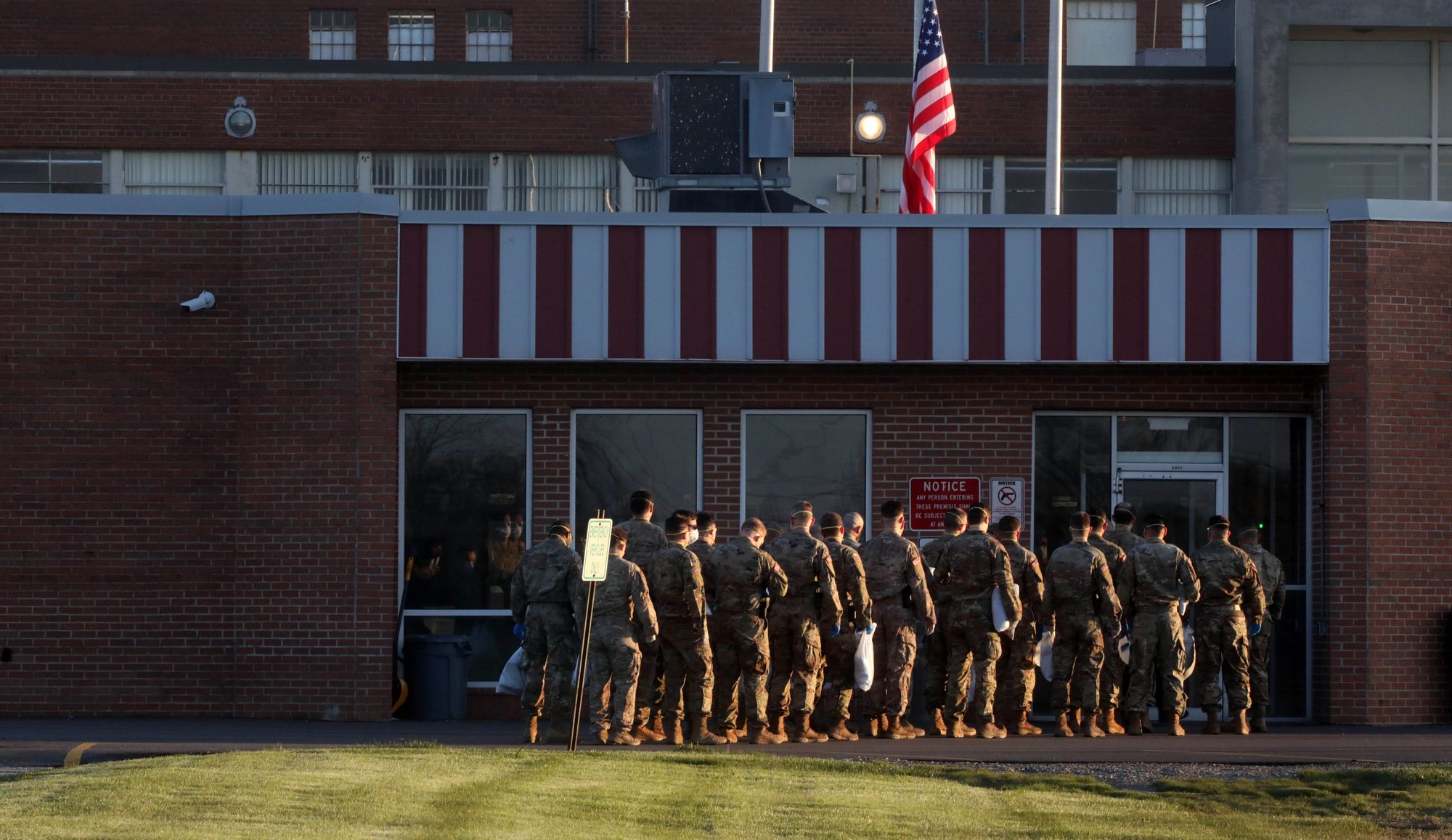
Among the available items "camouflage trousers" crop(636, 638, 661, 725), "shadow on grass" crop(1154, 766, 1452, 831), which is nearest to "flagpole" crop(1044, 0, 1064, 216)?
"camouflage trousers" crop(636, 638, 661, 725)

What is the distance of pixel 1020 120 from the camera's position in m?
30.8

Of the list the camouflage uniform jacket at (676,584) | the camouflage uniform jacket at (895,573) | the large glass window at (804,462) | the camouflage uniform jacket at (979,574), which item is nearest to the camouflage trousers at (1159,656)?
the camouflage uniform jacket at (979,574)

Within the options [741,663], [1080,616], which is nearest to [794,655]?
[741,663]

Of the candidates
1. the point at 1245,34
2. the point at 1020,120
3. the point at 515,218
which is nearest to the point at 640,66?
the point at 1020,120

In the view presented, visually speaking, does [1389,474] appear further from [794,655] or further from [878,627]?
[794,655]

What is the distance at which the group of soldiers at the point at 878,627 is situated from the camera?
15.0 meters

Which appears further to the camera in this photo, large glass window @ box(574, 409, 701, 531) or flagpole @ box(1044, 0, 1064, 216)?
flagpole @ box(1044, 0, 1064, 216)

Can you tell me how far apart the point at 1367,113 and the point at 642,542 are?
1779cm

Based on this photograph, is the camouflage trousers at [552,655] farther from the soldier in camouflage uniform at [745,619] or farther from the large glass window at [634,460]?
the large glass window at [634,460]

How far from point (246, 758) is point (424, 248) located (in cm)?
596

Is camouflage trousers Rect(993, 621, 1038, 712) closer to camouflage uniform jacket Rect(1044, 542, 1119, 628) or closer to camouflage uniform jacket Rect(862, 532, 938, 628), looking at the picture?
camouflage uniform jacket Rect(1044, 542, 1119, 628)

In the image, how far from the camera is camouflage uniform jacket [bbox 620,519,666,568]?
15359 millimetres

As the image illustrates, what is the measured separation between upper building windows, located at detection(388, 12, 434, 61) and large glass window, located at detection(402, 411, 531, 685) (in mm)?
21332

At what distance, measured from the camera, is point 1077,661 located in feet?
52.7
